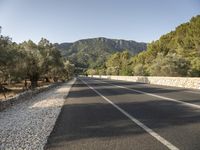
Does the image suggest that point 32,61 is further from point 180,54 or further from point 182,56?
point 180,54

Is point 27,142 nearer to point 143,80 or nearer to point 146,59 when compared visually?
point 143,80

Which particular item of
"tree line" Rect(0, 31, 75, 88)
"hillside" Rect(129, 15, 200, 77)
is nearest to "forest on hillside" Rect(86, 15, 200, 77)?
"hillside" Rect(129, 15, 200, 77)

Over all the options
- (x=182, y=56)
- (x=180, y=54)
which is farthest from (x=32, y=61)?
(x=180, y=54)

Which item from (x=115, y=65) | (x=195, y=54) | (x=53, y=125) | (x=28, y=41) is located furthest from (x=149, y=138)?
(x=115, y=65)

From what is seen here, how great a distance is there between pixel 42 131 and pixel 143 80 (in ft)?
154

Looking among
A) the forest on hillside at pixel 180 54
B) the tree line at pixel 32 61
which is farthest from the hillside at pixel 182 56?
the tree line at pixel 32 61

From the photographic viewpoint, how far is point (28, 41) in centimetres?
4556

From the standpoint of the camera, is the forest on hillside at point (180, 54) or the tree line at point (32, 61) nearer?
the tree line at point (32, 61)

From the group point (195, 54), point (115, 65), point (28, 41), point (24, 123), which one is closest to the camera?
point (24, 123)

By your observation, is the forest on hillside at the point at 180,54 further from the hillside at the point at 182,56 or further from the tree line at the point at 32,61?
the tree line at the point at 32,61

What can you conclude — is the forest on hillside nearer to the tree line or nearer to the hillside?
the hillside

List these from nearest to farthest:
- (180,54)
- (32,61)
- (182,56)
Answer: (32,61) → (182,56) → (180,54)

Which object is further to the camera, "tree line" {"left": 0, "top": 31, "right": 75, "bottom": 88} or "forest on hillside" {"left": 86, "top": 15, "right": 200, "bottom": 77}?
"forest on hillside" {"left": 86, "top": 15, "right": 200, "bottom": 77}

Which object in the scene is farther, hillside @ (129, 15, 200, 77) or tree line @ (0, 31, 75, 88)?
hillside @ (129, 15, 200, 77)
